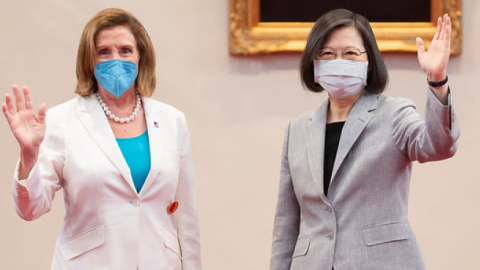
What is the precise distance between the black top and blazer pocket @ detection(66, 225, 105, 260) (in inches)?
30.8

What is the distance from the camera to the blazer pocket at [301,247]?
240cm

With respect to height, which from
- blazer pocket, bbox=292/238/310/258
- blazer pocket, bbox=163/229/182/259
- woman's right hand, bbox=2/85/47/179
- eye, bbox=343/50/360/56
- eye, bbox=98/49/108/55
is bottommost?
blazer pocket, bbox=163/229/182/259

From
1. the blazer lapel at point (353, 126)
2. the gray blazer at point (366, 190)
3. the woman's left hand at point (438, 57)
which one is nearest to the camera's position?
the woman's left hand at point (438, 57)

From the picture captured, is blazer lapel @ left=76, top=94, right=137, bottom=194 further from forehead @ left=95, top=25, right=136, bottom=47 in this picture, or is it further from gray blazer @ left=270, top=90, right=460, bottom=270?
gray blazer @ left=270, top=90, right=460, bottom=270

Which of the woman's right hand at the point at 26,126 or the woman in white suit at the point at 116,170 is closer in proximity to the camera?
the woman's right hand at the point at 26,126

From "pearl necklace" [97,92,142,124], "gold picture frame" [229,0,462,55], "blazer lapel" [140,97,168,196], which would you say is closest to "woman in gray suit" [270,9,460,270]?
"blazer lapel" [140,97,168,196]

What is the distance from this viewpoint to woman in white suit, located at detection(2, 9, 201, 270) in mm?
2469

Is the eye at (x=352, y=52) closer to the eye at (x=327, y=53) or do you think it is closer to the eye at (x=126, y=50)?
the eye at (x=327, y=53)

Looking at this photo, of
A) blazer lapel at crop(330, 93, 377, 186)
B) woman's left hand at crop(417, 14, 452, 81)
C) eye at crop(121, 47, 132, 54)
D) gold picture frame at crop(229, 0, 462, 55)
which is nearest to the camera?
woman's left hand at crop(417, 14, 452, 81)

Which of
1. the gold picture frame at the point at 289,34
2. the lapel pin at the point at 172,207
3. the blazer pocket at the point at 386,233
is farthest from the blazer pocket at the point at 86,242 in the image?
the gold picture frame at the point at 289,34

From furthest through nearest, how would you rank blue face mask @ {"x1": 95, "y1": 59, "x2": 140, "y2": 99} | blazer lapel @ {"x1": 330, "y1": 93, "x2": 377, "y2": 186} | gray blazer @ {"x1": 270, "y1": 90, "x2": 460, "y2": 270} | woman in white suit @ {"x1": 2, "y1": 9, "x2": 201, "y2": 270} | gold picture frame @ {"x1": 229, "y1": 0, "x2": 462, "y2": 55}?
gold picture frame @ {"x1": 229, "y1": 0, "x2": 462, "y2": 55}, blue face mask @ {"x1": 95, "y1": 59, "x2": 140, "y2": 99}, woman in white suit @ {"x1": 2, "y1": 9, "x2": 201, "y2": 270}, blazer lapel @ {"x1": 330, "y1": 93, "x2": 377, "y2": 186}, gray blazer @ {"x1": 270, "y1": 90, "x2": 460, "y2": 270}

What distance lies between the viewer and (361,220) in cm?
230

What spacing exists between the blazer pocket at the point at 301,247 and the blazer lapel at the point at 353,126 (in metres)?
0.23

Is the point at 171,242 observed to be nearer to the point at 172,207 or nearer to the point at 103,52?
the point at 172,207
